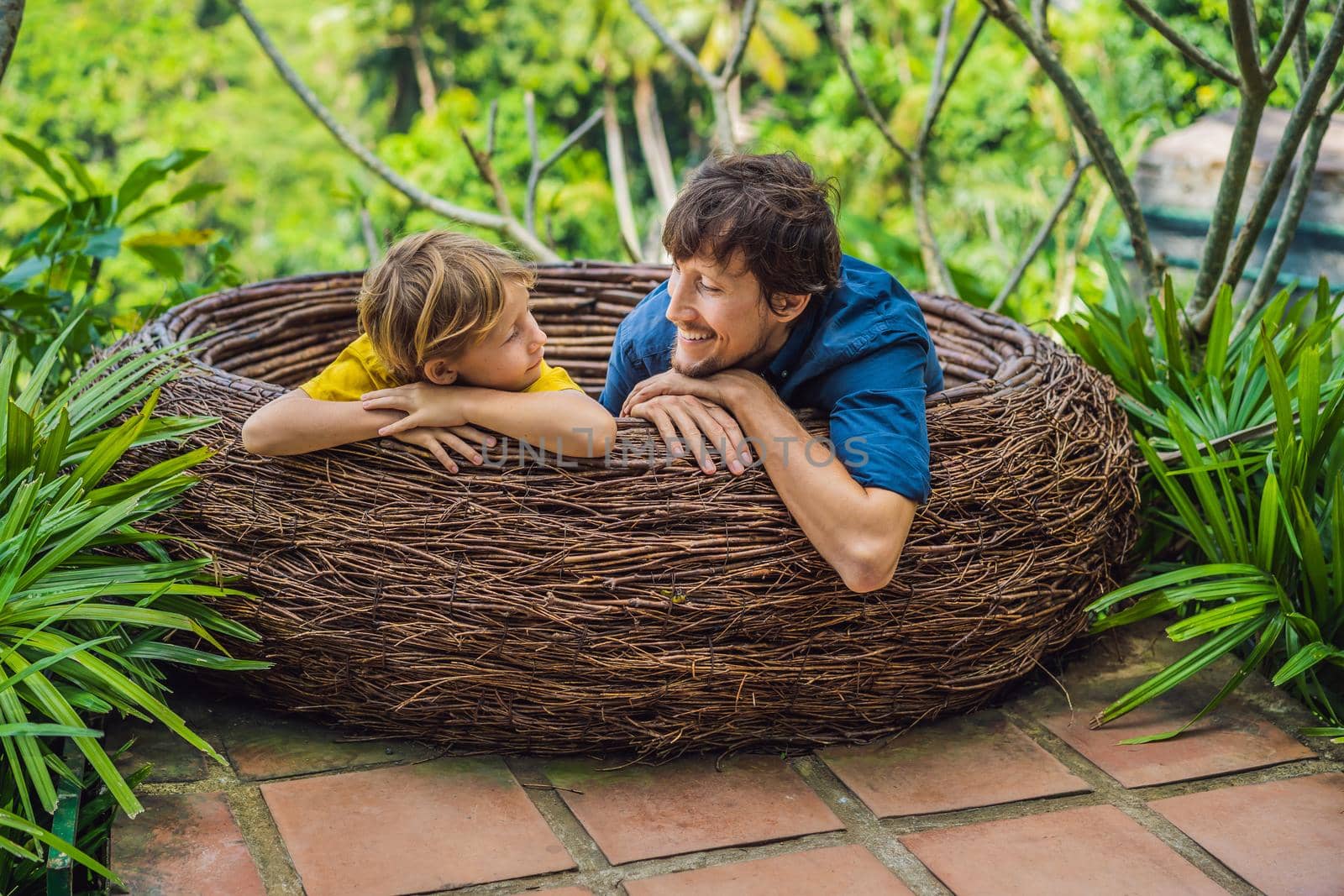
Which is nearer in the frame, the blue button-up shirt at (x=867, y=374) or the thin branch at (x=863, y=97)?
the blue button-up shirt at (x=867, y=374)

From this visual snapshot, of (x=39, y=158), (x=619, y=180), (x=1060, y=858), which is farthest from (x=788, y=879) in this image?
(x=619, y=180)

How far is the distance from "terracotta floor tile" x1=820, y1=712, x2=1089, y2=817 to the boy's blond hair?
105 centimetres

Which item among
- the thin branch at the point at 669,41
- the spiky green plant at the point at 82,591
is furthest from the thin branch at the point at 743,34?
the spiky green plant at the point at 82,591

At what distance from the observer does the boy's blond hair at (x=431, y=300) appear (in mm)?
2088

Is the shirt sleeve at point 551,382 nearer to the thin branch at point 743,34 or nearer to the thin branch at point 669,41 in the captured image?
the thin branch at point 743,34

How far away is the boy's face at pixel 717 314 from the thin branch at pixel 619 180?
1969 millimetres

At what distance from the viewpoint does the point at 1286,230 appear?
318 centimetres

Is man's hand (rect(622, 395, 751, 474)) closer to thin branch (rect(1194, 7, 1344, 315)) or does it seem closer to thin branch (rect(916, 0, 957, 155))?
thin branch (rect(1194, 7, 1344, 315))

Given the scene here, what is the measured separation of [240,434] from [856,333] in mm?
1169

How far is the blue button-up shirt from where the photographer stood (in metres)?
2.05

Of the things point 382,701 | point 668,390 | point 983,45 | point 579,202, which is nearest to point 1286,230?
point 668,390

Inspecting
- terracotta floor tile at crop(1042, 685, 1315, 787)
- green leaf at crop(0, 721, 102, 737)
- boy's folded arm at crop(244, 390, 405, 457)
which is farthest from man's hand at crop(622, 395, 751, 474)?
green leaf at crop(0, 721, 102, 737)

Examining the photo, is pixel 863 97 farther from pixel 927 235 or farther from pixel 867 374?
pixel 867 374

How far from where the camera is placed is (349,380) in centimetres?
224
